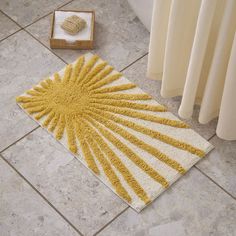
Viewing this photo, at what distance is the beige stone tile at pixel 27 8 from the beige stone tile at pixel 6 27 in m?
0.02

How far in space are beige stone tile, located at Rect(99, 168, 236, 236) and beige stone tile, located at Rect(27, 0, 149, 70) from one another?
62 centimetres

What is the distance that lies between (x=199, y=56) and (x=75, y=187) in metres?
0.59

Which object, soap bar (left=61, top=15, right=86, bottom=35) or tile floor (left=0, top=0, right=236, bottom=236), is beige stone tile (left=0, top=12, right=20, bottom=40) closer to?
tile floor (left=0, top=0, right=236, bottom=236)

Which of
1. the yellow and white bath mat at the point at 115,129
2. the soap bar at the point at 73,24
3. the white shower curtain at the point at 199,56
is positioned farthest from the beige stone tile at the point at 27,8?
the white shower curtain at the point at 199,56

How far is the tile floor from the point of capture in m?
1.67

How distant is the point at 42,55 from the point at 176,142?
0.68 meters

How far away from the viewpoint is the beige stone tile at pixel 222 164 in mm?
1781

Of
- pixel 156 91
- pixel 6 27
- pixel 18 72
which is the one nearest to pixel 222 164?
pixel 156 91

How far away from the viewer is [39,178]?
178 cm

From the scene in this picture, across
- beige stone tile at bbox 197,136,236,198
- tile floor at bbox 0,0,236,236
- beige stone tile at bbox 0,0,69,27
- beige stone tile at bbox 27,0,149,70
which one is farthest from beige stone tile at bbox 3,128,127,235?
beige stone tile at bbox 0,0,69,27

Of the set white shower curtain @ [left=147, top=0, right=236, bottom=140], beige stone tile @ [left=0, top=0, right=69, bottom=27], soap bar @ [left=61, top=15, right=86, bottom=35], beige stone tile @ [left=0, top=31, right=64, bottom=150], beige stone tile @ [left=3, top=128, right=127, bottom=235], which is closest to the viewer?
white shower curtain @ [left=147, top=0, right=236, bottom=140]

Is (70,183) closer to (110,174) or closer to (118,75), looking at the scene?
(110,174)

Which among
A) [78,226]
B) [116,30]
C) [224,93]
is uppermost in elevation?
[224,93]

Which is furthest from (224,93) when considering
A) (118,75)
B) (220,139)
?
(118,75)
